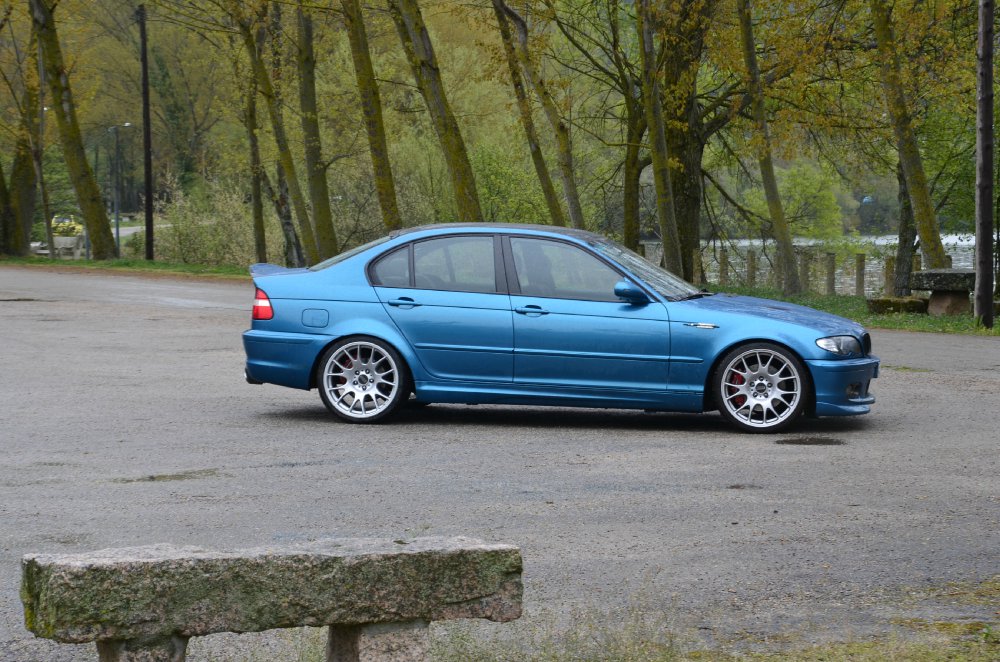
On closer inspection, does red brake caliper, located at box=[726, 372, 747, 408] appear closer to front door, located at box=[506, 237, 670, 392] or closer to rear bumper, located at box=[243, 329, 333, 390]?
front door, located at box=[506, 237, 670, 392]

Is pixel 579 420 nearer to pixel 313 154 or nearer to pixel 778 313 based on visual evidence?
pixel 778 313

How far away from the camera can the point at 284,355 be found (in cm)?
1028

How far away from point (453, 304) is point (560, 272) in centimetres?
89

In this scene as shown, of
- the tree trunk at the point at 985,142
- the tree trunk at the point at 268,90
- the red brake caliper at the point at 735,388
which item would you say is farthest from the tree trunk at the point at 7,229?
the red brake caliper at the point at 735,388

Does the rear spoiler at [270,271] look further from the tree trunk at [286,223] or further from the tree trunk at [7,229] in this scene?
the tree trunk at [7,229]

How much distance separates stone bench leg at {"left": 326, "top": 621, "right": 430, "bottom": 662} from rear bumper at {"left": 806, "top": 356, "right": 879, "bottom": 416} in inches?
251

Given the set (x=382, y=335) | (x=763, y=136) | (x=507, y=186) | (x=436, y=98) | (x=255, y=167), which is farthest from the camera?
(x=507, y=186)

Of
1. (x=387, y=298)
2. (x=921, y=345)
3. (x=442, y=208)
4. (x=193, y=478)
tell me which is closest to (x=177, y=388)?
(x=387, y=298)

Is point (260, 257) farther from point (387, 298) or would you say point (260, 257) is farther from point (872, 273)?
point (387, 298)

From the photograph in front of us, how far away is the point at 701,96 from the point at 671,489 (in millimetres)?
23957

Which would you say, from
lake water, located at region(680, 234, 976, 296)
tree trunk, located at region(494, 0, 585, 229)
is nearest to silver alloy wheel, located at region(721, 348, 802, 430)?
tree trunk, located at region(494, 0, 585, 229)

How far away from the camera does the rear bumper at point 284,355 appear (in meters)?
10.2

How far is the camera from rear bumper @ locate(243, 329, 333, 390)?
1023cm

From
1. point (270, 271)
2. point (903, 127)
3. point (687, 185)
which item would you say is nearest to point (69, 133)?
point (687, 185)
